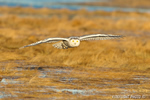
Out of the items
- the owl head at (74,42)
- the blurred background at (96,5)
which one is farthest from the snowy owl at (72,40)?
the blurred background at (96,5)

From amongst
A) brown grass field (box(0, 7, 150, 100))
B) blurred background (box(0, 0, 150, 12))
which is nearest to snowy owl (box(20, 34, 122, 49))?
brown grass field (box(0, 7, 150, 100))

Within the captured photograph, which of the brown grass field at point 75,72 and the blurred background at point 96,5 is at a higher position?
the blurred background at point 96,5

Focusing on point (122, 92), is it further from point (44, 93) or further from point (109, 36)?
point (109, 36)

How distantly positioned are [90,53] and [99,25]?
11782 millimetres

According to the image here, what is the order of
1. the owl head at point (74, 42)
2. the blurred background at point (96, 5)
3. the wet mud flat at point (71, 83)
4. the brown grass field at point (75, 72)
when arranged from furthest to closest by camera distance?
the blurred background at point (96, 5) → the owl head at point (74, 42) → the brown grass field at point (75, 72) → the wet mud flat at point (71, 83)

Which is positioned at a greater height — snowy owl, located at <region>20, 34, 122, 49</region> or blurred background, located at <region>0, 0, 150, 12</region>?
blurred background, located at <region>0, 0, 150, 12</region>

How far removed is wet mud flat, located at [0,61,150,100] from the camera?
25.1 feet

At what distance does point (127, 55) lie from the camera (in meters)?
12.7

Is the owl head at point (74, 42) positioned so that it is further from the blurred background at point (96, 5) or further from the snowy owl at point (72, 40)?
the blurred background at point (96, 5)

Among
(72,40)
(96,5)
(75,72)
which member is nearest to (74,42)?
(72,40)

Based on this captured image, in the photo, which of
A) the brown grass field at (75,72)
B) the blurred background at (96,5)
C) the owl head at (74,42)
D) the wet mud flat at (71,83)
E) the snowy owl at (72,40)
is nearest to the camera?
the wet mud flat at (71,83)

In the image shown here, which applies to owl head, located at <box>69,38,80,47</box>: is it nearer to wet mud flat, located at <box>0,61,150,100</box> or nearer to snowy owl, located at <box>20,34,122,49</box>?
snowy owl, located at <box>20,34,122,49</box>

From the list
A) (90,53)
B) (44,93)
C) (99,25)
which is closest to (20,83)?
(44,93)

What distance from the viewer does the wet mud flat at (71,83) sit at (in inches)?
301
